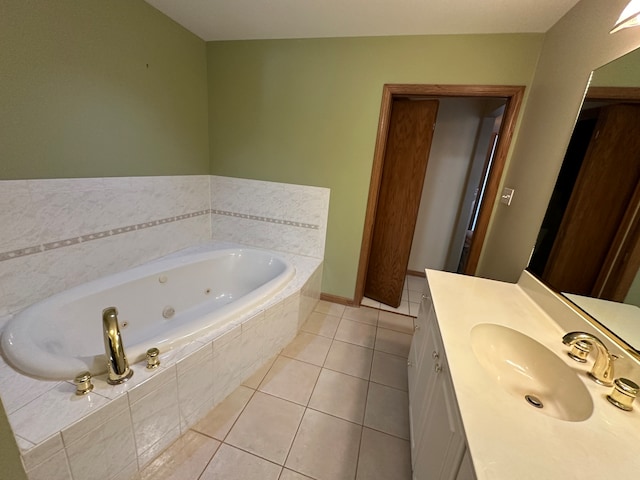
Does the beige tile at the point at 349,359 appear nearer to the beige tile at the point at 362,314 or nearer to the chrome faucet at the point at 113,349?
the beige tile at the point at 362,314

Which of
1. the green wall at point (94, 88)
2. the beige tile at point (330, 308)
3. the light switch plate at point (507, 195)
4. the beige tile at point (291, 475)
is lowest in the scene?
the beige tile at point (291, 475)

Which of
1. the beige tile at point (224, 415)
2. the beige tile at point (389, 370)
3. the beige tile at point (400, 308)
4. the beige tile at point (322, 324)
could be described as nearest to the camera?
the beige tile at point (224, 415)

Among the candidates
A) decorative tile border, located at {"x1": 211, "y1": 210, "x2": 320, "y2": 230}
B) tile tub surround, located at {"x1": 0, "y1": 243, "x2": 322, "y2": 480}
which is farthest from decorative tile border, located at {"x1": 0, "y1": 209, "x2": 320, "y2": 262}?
tile tub surround, located at {"x1": 0, "y1": 243, "x2": 322, "y2": 480}

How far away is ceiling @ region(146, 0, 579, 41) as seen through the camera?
1501 millimetres

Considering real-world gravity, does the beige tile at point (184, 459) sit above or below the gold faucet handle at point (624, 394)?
below

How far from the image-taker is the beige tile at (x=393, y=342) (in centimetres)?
200

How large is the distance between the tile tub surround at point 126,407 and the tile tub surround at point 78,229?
0.59 meters

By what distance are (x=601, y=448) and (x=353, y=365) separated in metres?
1.35

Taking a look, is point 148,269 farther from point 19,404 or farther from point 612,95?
point 612,95

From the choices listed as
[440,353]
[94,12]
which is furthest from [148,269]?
[440,353]

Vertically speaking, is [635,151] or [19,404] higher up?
[635,151]

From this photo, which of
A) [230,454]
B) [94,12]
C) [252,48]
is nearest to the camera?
[230,454]

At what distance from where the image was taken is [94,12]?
1.47 meters

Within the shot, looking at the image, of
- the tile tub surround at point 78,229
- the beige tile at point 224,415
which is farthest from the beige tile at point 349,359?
the tile tub surround at point 78,229
